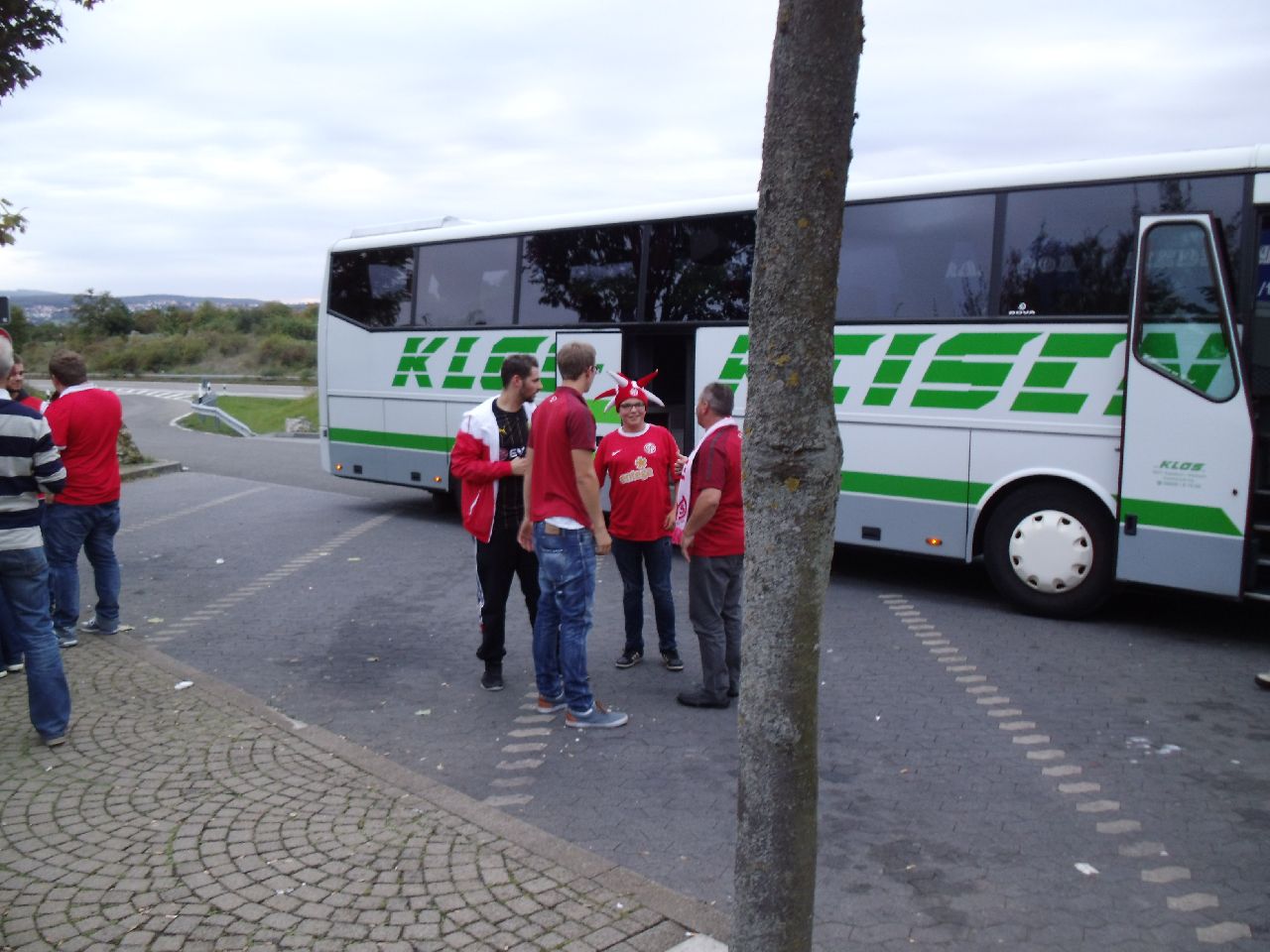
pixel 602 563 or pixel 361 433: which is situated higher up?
pixel 361 433

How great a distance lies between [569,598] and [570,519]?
439 millimetres

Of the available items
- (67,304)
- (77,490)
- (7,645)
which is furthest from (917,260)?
(67,304)

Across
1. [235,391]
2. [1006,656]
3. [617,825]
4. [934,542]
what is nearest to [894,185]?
[934,542]

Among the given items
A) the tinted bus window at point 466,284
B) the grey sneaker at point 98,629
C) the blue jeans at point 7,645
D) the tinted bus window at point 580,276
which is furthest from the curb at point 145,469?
the blue jeans at point 7,645

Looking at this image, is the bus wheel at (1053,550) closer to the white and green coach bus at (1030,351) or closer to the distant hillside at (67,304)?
the white and green coach bus at (1030,351)

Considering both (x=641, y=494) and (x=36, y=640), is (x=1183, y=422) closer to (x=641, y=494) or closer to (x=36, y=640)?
(x=641, y=494)

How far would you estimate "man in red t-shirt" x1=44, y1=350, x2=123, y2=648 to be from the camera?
7.47m

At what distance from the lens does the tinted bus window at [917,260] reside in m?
8.80

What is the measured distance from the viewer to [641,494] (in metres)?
6.76

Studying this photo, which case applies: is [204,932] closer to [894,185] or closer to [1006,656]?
[1006,656]

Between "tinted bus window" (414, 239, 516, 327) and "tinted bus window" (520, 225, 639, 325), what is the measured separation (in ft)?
0.99

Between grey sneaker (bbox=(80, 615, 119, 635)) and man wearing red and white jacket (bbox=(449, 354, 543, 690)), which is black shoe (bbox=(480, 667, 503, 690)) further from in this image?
grey sneaker (bbox=(80, 615, 119, 635))

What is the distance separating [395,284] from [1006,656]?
30.2ft

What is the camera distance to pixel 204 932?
384 centimetres
